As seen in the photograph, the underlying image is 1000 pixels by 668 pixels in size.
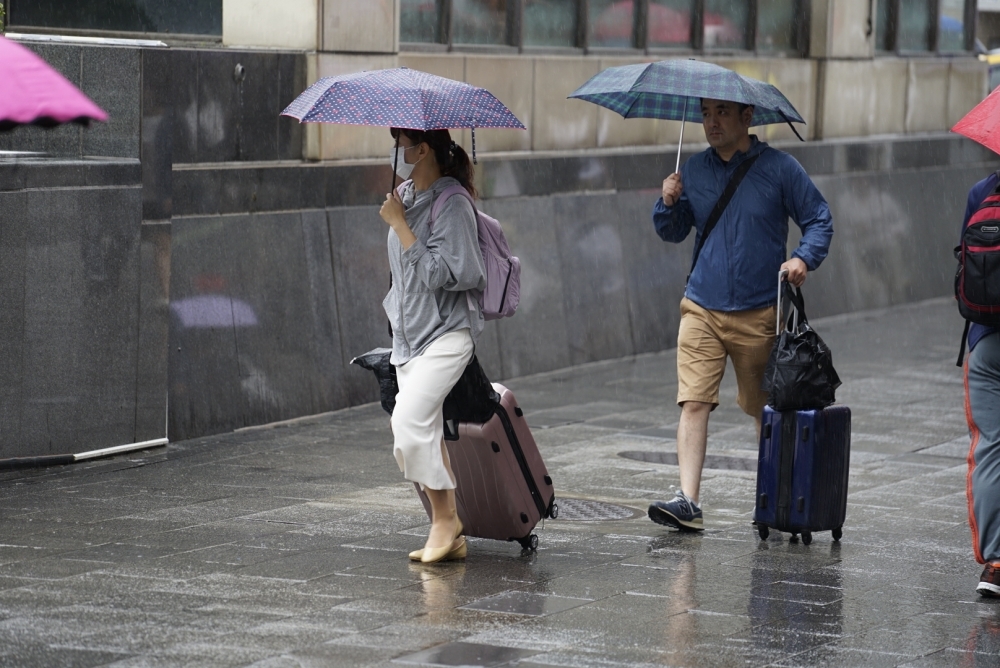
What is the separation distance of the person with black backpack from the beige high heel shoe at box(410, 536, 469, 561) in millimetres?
1949

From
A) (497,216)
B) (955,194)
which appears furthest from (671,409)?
(955,194)

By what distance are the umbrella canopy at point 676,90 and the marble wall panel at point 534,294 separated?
158 inches

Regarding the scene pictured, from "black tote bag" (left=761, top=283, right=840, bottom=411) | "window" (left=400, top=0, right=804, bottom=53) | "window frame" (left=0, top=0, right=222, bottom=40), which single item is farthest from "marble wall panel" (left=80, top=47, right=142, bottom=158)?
"black tote bag" (left=761, top=283, right=840, bottom=411)

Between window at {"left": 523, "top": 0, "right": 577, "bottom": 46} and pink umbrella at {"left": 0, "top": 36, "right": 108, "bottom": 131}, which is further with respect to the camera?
window at {"left": 523, "top": 0, "right": 577, "bottom": 46}

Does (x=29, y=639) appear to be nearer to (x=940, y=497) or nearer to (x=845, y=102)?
(x=940, y=497)

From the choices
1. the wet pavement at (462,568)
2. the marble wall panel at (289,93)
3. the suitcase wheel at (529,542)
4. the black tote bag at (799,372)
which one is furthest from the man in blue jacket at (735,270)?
the marble wall panel at (289,93)

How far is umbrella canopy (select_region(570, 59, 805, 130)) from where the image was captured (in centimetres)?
745

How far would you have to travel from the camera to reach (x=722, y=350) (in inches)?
305

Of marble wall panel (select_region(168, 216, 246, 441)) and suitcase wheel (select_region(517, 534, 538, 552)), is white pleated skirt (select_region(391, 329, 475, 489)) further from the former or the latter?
→ marble wall panel (select_region(168, 216, 246, 441))

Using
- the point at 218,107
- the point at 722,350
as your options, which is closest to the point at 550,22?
the point at 218,107

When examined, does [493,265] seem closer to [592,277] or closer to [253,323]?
[253,323]

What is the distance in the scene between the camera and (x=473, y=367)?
6871 millimetres

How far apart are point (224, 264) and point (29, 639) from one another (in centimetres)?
477

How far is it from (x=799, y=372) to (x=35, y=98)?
12.2 ft
